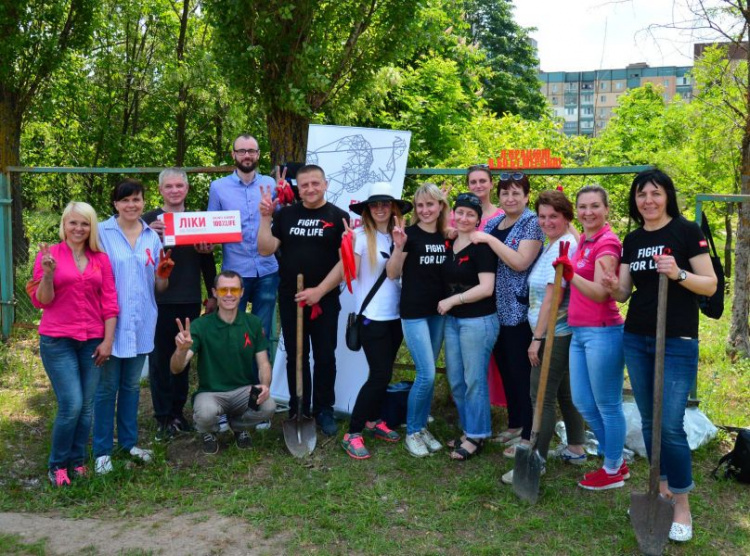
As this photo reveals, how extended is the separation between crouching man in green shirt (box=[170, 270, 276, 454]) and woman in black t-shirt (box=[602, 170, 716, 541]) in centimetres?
257

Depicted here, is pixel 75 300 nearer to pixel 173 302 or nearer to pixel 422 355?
pixel 173 302

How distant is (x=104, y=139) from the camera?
548 inches

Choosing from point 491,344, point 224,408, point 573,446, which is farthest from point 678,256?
point 224,408

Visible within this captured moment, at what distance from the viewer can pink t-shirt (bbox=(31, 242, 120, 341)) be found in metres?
4.31

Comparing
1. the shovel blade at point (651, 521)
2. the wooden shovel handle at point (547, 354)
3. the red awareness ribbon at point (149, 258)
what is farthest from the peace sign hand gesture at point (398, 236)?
the shovel blade at point (651, 521)

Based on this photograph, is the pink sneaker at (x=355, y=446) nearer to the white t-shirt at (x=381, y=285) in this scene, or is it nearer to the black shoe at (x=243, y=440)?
the black shoe at (x=243, y=440)

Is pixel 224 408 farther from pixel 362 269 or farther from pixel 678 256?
pixel 678 256

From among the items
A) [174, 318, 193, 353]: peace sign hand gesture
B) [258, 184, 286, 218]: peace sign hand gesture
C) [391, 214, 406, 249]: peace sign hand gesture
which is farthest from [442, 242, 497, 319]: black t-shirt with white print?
[174, 318, 193, 353]: peace sign hand gesture

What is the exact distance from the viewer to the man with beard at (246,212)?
5484mm

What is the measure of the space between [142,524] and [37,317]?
5452 millimetres

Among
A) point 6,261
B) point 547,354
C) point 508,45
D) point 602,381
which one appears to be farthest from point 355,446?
→ point 508,45

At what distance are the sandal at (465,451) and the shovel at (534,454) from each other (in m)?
0.60

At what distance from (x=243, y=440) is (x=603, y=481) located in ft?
8.59

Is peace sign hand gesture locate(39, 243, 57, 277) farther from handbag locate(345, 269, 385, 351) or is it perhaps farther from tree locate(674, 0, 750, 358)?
tree locate(674, 0, 750, 358)
